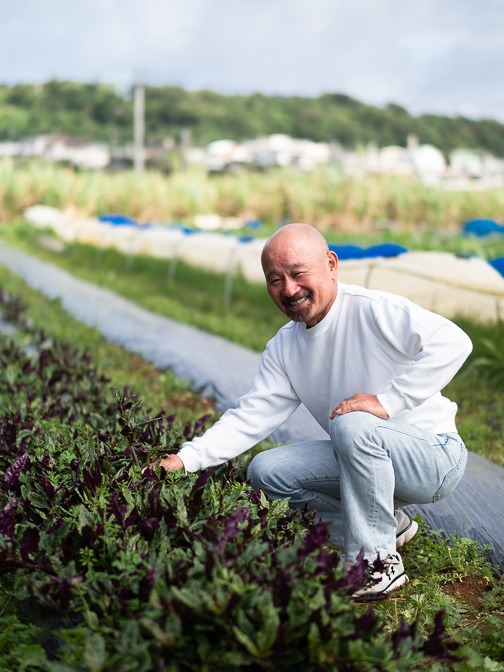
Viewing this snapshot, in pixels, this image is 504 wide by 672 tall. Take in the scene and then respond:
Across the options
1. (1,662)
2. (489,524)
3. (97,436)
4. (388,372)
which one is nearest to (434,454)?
(388,372)

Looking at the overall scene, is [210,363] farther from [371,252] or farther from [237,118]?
[237,118]

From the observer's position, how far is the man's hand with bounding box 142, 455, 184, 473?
272 centimetres

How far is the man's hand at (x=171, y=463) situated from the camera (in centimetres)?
272

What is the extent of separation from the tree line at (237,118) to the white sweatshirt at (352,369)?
40.5 meters

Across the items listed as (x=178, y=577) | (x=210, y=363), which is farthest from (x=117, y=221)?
(x=178, y=577)

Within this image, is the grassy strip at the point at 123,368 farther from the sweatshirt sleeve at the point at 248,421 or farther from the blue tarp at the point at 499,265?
the blue tarp at the point at 499,265

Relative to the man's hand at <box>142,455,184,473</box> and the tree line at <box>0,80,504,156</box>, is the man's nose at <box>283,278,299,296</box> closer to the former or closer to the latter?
the man's hand at <box>142,455,184,473</box>

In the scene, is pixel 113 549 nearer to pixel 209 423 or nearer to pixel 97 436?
pixel 97 436

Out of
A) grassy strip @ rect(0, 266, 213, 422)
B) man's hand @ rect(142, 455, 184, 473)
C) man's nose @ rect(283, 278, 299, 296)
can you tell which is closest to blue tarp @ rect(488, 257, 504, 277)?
grassy strip @ rect(0, 266, 213, 422)

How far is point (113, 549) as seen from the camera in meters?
2.22

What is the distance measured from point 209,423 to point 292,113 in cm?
5564

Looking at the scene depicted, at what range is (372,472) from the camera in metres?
2.56

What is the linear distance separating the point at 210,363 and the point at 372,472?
3.74m

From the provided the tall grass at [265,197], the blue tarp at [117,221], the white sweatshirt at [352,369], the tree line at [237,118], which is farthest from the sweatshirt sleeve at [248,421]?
the tree line at [237,118]
